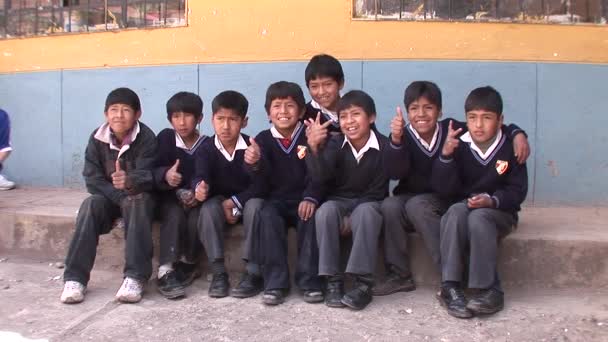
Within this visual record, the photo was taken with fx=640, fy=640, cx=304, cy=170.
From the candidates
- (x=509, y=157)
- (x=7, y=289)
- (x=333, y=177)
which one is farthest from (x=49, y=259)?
(x=509, y=157)

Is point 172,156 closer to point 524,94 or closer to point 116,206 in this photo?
point 116,206

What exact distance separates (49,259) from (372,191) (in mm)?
2230

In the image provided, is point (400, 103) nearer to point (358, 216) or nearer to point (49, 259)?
point (358, 216)

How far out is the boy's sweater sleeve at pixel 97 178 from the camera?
3633mm

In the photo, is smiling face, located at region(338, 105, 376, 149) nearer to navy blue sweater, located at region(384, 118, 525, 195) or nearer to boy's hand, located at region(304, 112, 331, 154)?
boy's hand, located at region(304, 112, 331, 154)

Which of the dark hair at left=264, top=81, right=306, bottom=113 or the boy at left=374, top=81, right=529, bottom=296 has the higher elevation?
the dark hair at left=264, top=81, right=306, bottom=113

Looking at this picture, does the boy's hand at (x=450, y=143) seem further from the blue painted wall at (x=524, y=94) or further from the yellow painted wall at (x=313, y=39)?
the yellow painted wall at (x=313, y=39)

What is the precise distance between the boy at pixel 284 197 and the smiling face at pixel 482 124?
0.90 metres

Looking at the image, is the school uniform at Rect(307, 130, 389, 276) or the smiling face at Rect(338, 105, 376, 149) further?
the smiling face at Rect(338, 105, 376, 149)

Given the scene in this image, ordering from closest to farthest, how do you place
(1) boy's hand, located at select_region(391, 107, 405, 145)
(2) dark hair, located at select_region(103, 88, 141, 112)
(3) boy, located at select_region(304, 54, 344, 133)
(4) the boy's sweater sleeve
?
(1) boy's hand, located at select_region(391, 107, 405, 145) → (4) the boy's sweater sleeve → (2) dark hair, located at select_region(103, 88, 141, 112) → (3) boy, located at select_region(304, 54, 344, 133)

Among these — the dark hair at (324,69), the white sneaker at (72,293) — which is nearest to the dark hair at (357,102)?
the dark hair at (324,69)

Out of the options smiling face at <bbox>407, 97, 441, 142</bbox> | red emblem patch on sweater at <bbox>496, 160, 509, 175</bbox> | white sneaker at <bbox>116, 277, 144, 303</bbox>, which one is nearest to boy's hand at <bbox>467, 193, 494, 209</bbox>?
red emblem patch on sweater at <bbox>496, 160, 509, 175</bbox>

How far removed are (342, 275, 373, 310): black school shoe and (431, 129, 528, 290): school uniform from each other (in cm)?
39

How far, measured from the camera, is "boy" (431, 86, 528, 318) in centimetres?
314
